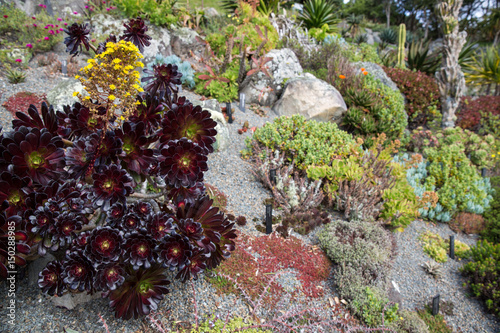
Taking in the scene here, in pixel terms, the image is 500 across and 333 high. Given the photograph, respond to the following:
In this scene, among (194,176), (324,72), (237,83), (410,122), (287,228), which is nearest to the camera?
(194,176)

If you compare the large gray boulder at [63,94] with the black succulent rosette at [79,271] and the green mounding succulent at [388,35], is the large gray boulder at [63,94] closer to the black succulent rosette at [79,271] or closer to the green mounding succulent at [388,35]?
the black succulent rosette at [79,271]

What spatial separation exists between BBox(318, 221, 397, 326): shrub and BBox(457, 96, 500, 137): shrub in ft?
22.3

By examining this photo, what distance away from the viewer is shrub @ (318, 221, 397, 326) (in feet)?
9.68

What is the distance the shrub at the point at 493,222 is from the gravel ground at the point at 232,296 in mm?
296

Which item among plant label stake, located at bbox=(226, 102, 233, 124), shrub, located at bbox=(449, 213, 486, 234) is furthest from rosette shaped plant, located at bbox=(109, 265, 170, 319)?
shrub, located at bbox=(449, 213, 486, 234)

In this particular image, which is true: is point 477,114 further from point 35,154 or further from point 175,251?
point 35,154

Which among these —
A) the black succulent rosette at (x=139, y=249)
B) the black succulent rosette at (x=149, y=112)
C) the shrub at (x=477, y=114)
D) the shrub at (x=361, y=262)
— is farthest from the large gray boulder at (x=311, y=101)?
the black succulent rosette at (x=139, y=249)

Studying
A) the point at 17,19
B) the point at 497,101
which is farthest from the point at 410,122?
the point at 17,19

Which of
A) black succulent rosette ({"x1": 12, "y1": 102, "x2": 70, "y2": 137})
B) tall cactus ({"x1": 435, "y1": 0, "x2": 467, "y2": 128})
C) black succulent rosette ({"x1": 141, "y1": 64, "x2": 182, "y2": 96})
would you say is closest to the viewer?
black succulent rosette ({"x1": 12, "y1": 102, "x2": 70, "y2": 137})

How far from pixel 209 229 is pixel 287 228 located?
6.09 ft

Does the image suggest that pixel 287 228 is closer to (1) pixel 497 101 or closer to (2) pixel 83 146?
(2) pixel 83 146

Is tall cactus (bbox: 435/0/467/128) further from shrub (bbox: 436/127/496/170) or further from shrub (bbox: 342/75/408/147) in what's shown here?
shrub (bbox: 342/75/408/147)

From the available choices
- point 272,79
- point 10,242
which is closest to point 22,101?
point 10,242

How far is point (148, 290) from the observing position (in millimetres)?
1914
